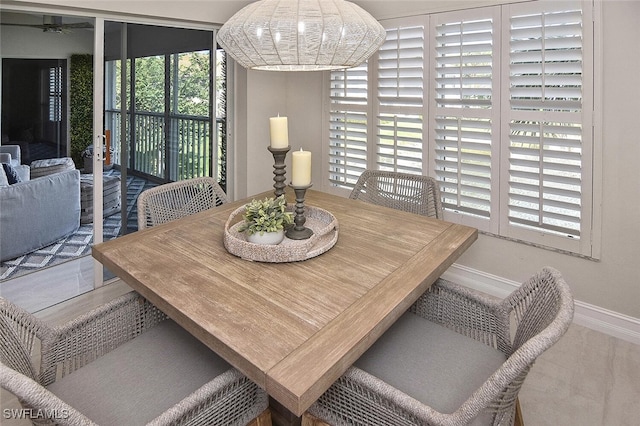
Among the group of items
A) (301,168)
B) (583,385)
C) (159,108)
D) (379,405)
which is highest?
(159,108)

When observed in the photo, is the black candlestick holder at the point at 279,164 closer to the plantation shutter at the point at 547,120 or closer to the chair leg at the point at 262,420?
the chair leg at the point at 262,420

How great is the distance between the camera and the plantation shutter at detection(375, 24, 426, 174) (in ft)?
9.92

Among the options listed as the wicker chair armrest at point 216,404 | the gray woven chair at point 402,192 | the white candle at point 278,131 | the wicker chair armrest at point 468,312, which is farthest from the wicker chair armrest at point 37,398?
the gray woven chair at point 402,192

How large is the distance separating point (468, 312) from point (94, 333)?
1352mm

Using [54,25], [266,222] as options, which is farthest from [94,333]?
[54,25]

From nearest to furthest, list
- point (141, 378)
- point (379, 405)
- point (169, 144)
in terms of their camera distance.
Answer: point (379, 405) → point (141, 378) → point (169, 144)

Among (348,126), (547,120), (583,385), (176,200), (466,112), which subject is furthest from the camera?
(348,126)

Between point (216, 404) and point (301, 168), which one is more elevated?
point (301, 168)

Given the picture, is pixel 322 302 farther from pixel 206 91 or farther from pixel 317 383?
pixel 206 91

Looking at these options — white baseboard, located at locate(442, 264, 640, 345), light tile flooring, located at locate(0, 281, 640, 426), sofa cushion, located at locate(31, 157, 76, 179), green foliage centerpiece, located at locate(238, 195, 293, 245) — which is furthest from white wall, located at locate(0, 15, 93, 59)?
white baseboard, located at locate(442, 264, 640, 345)

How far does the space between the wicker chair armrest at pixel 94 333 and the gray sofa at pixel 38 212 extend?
1538mm

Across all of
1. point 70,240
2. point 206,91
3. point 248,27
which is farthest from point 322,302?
point 206,91

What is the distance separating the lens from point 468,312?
163cm

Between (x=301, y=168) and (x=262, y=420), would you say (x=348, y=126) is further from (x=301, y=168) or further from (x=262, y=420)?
(x=262, y=420)
